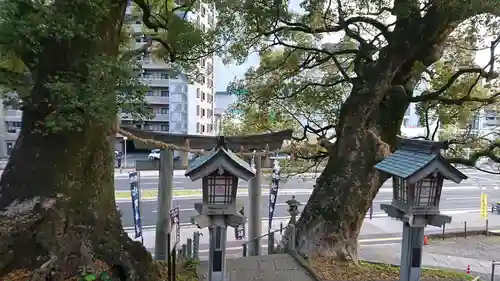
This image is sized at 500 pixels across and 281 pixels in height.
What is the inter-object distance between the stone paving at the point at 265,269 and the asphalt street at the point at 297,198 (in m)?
9.59

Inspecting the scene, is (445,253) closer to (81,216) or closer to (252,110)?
(252,110)

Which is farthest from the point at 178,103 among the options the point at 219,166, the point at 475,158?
the point at 219,166

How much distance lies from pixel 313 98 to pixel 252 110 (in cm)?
231

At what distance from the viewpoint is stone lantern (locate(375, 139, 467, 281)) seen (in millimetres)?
5094

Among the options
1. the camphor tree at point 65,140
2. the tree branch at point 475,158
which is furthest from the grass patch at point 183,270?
the tree branch at point 475,158

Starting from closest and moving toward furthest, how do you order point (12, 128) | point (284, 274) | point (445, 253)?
point (284, 274) < point (445, 253) < point (12, 128)

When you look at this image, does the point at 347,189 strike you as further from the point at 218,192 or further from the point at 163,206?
the point at 163,206

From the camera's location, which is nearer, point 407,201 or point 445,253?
point 407,201

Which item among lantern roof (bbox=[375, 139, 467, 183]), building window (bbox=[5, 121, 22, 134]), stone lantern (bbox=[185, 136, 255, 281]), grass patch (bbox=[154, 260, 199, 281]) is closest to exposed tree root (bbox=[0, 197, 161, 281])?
grass patch (bbox=[154, 260, 199, 281])

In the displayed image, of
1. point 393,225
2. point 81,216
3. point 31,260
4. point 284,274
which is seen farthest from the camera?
point 393,225

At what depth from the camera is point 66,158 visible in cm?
583

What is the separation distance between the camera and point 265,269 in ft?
26.0

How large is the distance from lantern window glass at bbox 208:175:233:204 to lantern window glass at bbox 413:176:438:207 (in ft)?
8.60

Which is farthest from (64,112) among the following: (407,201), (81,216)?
(407,201)
